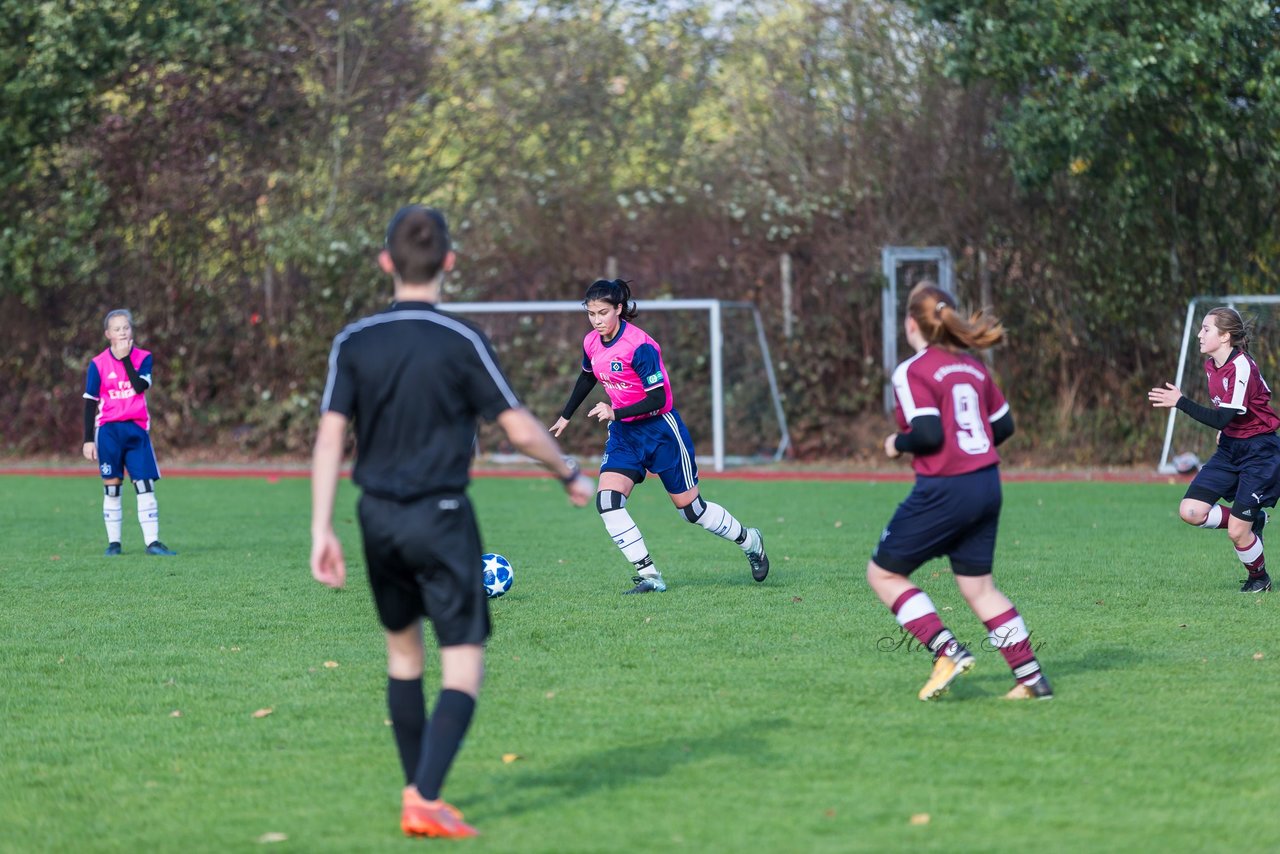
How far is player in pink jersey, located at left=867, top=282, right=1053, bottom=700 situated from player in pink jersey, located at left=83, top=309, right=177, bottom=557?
7277mm

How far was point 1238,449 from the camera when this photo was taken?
9.46m

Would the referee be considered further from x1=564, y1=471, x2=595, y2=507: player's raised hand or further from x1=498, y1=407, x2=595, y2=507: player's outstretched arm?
x1=564, y1=471, x2=595, y2=507: player's raised hand

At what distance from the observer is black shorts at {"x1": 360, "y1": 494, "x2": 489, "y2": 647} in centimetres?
456

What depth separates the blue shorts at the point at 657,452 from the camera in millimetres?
9547

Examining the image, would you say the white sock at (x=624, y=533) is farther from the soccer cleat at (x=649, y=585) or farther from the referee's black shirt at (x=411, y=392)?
the referee's black shirt at (x=411, y=392)

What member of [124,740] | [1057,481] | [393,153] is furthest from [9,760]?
[393,153]

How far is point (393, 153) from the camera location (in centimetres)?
2658

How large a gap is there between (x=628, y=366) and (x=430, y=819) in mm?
5114

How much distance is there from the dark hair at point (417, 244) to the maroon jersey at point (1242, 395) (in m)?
5.92

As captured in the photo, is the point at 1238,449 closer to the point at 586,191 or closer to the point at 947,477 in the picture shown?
the point at 947,477

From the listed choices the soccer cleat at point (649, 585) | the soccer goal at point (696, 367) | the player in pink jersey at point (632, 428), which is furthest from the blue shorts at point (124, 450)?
the soccer goal at point (696, 367)

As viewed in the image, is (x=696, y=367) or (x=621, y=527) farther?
(x=696, y=367)

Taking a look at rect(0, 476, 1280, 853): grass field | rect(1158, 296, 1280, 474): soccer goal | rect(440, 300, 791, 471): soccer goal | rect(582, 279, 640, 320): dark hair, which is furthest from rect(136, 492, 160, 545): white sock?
rect(1158, 296, 1280, 474): soccer goal

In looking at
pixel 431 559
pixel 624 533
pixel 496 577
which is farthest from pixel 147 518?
pixel 431 559
